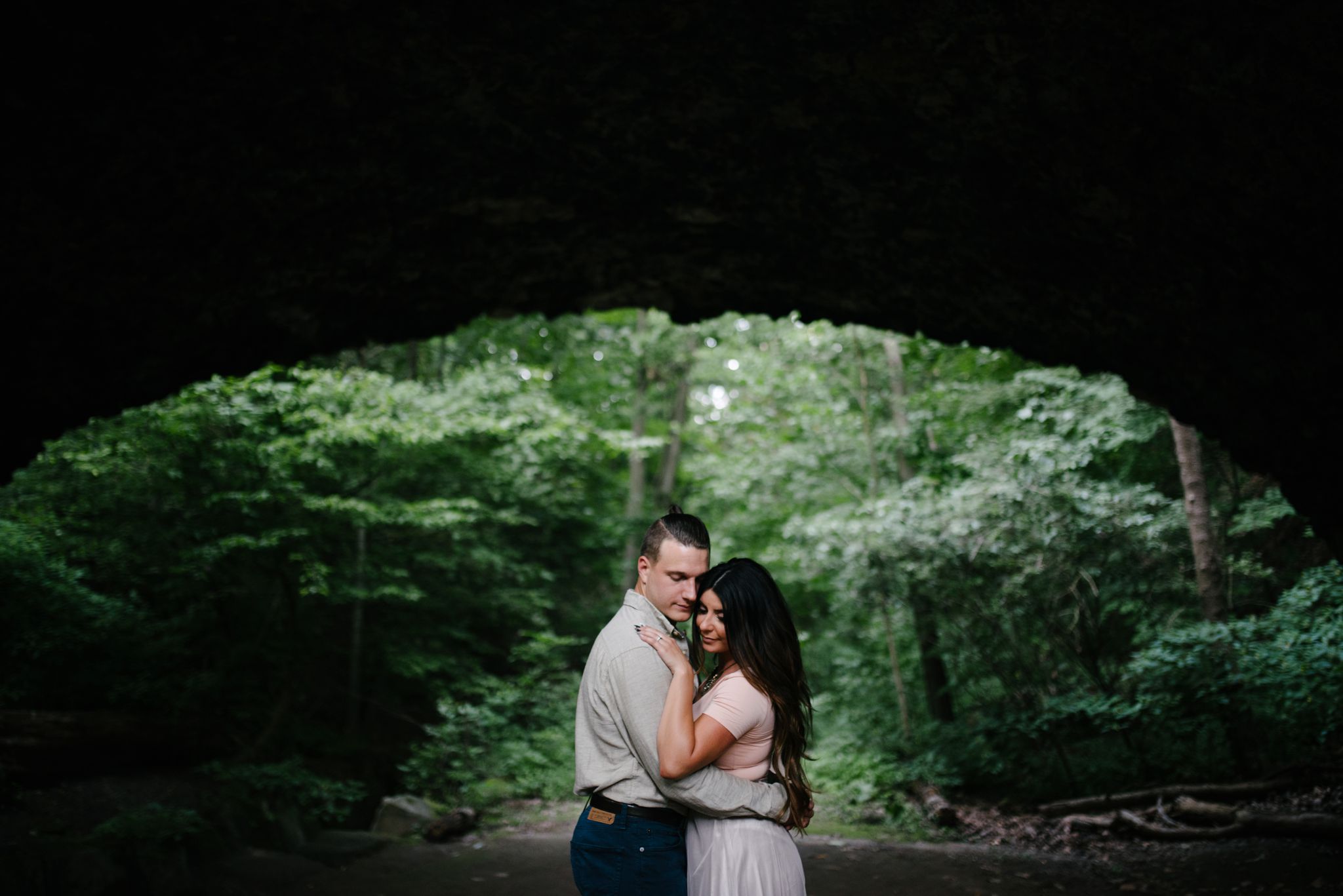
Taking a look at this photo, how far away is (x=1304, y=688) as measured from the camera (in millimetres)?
6984

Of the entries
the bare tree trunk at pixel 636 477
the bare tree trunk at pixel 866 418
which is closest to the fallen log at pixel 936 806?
the bare tree trunk at pixel 866 418

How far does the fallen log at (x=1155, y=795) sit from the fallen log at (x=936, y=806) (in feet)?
3.11

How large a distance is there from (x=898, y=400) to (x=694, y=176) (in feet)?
28.8

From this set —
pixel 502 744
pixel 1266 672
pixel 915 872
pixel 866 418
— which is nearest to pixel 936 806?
pixel 915 872

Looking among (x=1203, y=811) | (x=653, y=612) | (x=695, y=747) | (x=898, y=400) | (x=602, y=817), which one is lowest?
(x=1203, y=811)

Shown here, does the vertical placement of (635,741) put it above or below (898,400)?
below

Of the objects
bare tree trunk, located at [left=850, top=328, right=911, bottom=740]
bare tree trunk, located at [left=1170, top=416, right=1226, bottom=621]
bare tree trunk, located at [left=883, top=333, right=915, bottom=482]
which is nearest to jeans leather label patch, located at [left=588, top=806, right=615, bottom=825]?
bare tree trunk, located at [left=1170, top=416, right=1226, bottom=621]

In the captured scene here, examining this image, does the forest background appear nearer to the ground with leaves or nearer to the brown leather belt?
the ground with leaves

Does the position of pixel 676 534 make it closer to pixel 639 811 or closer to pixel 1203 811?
pixel 639 811

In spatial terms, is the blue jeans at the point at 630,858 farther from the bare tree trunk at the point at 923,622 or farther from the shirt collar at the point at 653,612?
the bare tree trunk at the point at 923,622

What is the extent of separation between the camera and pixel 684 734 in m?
2.47

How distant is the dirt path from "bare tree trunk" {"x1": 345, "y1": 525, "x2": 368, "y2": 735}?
3666 millimetres

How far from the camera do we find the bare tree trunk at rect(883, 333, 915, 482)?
13.2m

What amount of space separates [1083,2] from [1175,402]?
3.01 metres
